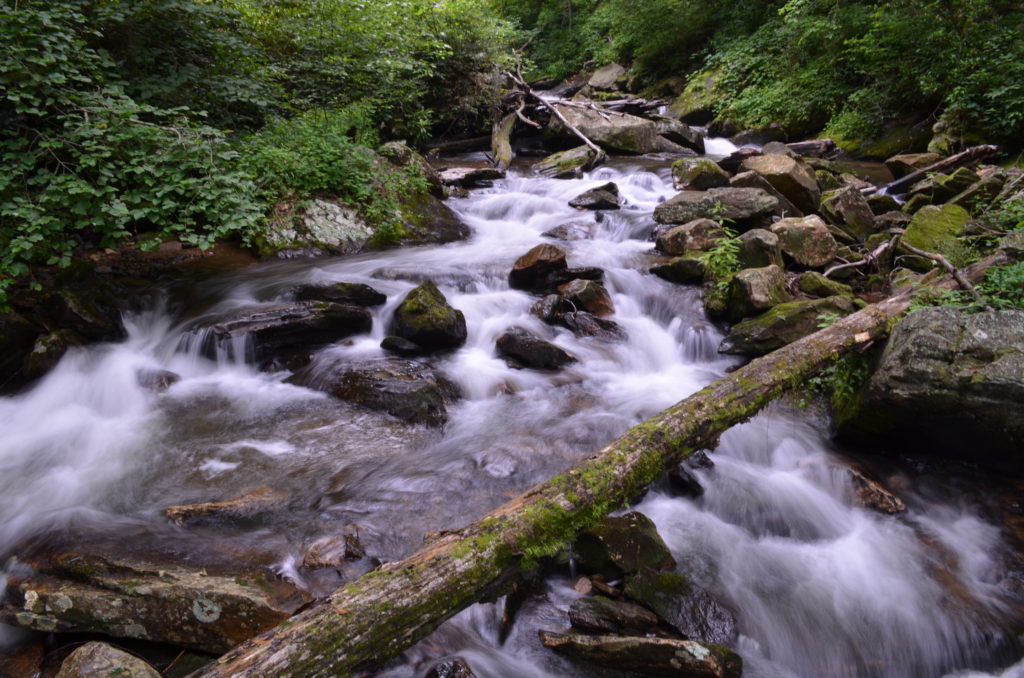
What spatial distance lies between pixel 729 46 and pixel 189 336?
59.6 ft

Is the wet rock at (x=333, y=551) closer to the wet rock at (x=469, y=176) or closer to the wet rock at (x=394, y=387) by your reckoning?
the wet rock at (x=394, y=387)

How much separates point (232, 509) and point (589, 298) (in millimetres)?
4623

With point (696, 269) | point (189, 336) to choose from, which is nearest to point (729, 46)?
point (696, 269)

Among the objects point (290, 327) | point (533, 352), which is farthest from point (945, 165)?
point (290, 327)

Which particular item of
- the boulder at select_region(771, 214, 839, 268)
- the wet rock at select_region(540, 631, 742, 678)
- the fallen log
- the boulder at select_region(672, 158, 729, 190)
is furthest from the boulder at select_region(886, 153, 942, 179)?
the wet rock at select_region(540, 631, 742, 678)

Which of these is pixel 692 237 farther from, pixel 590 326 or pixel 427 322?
pixel 427 322

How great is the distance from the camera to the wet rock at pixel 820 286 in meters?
6.15

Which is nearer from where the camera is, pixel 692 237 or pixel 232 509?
pixel 232 509

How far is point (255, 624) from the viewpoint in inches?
93.4

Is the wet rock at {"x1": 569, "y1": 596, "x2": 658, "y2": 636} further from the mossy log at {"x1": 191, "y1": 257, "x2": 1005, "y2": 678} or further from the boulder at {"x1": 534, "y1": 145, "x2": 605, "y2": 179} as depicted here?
the boulder at {"x1": 534, "y1": 145, "x2": 605, "y2": 179}

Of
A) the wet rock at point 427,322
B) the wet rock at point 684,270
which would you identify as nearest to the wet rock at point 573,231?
the wet rock at point 684,270

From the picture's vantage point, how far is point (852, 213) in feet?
25.2

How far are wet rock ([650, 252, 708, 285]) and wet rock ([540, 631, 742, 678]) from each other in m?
5.27

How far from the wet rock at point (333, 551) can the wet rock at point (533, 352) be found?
3043 mm
